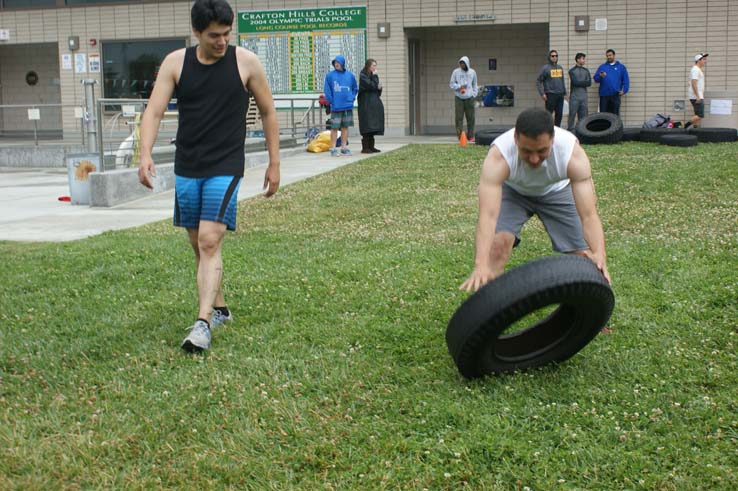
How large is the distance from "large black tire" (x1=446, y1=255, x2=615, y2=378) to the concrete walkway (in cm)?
602

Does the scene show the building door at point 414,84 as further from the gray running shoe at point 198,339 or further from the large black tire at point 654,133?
the gray running shoe at point 198,339

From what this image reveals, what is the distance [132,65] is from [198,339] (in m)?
20.6

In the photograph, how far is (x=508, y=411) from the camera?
146 inches

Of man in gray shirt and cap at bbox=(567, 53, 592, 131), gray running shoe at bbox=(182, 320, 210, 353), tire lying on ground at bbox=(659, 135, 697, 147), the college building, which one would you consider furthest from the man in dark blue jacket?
gray running shoe at bbox=(182, 320, 210, 353)

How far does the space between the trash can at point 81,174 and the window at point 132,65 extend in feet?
39.0

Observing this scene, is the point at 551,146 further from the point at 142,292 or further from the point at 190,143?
the point at 142,292

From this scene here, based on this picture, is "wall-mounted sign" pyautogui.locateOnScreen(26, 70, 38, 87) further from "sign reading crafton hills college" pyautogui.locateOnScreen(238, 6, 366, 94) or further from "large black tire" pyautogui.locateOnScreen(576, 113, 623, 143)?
"large black tire" pyautogui.locateOnScreen(576, 113, 623, 143)

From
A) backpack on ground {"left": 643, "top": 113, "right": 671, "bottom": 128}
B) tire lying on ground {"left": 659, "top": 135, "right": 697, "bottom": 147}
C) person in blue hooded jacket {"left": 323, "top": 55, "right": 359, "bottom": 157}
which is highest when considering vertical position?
person in blue hooded jacket {"left": 323, "top": 55, "right": 359, "bottom": 157}

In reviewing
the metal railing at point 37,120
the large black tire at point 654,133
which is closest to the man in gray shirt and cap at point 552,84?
the large black tire at point 654,133

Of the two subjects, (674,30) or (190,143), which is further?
(674,30)

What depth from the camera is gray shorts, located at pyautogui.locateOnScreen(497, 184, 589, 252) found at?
4.79 metres

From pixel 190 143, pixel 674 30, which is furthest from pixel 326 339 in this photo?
pixel 674 30

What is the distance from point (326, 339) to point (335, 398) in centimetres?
89

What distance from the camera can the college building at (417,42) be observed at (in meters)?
19.4
